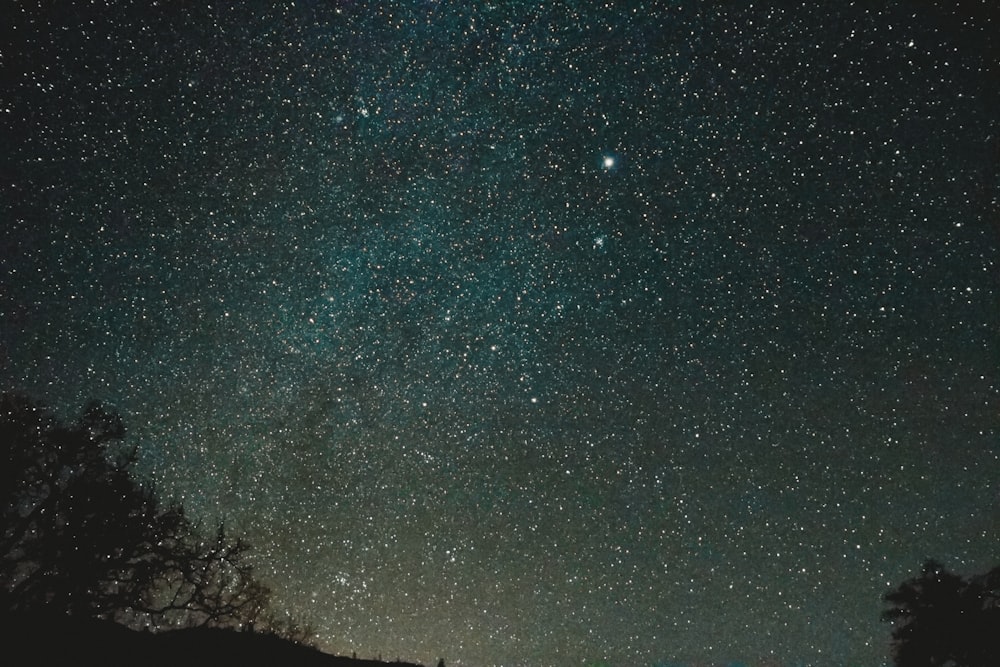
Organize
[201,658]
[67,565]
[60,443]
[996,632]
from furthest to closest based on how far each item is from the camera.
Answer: [996,632] → [60,443] → [67,565] → [201,658]

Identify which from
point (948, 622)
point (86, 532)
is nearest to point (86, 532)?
point (86, 532)

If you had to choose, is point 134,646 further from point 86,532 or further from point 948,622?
point 948,622

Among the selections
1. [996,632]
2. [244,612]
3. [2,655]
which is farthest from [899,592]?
[2,655]

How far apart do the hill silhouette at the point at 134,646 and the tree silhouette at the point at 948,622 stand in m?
20.0

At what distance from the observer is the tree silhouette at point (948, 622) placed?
22625 mm

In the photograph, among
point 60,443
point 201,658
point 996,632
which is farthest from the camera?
point 996,632

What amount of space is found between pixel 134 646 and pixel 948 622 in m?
25.9

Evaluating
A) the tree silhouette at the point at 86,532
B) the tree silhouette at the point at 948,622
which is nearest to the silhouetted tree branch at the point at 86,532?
the tree silhouette at the point at 86,532

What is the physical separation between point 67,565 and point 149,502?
276 centimetres

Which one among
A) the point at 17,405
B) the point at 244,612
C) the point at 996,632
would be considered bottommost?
the point at 244,612

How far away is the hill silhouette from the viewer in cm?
1170

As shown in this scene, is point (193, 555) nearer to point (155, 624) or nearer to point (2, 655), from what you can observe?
point (155, 624)

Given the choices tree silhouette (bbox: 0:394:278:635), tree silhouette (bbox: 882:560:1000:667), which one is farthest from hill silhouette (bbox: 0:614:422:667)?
tree silhouette (bbox: 882:560:1000:667)

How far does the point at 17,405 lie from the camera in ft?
62.6
